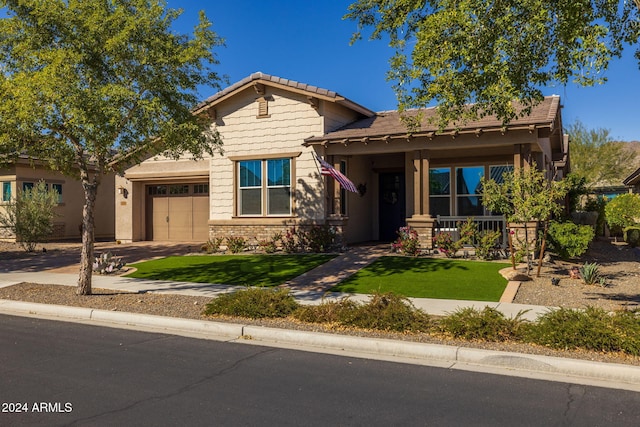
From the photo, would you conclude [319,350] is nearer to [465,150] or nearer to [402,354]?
[402,354]

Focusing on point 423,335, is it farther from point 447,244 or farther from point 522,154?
point 522,154

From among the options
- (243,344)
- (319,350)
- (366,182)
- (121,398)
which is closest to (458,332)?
(319,350)

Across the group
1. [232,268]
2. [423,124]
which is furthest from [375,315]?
[423,124]

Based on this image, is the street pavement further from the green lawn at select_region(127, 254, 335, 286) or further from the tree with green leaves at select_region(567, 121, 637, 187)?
the tree with green leaves at select_region(567, 121, 637, 187)

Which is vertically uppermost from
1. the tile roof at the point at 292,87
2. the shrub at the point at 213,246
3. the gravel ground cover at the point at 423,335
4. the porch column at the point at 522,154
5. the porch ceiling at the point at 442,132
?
the tile roof at the point at 292,87

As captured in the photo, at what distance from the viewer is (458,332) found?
7.15m

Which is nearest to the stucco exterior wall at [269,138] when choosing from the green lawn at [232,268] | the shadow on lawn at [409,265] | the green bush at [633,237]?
the green lawn at [232,268]

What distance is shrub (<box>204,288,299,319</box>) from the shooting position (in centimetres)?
862

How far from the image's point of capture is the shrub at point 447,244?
1461 cm

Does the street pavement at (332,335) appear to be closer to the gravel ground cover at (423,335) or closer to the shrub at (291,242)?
the gravel ground cover at (423,335)

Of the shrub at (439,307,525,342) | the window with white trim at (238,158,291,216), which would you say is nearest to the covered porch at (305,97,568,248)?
the window with white trim at (238,158,291,216)

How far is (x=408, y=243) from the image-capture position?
15078mm

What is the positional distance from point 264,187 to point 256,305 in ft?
32.7

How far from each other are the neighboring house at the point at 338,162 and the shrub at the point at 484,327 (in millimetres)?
8093
